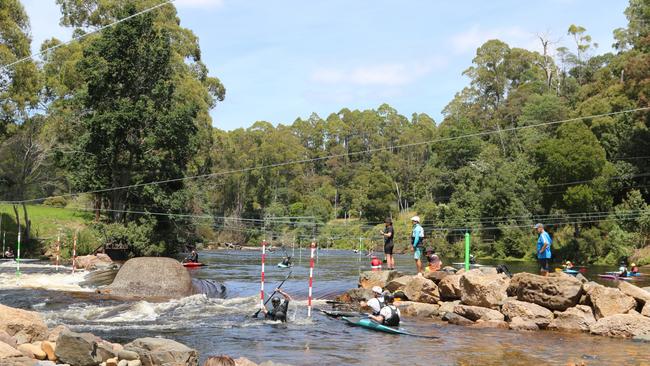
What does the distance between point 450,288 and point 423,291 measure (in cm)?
109

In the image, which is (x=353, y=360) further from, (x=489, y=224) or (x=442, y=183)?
(x=442, y=183)

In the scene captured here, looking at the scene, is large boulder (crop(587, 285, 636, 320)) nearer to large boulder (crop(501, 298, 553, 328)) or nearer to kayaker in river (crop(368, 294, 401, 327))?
large boulder (crop(501, 298, 553, 328))

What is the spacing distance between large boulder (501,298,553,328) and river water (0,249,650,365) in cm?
55

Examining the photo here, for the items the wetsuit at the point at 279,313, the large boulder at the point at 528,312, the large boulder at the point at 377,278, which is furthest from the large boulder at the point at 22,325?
the large boulder at the point at 377,278

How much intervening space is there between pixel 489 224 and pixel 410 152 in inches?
1958

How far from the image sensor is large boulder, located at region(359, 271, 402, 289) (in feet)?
69.2

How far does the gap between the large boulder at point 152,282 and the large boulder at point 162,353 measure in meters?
9.98

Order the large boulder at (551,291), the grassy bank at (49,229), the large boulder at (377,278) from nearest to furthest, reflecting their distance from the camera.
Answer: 1. the large boulder at (551,291)
2. the large boulder at (377,278)
3. the grassy bank at (49,229)

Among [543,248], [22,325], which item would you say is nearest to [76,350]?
[22,325]

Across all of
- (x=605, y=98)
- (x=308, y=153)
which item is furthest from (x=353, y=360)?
(x=308, y=153)

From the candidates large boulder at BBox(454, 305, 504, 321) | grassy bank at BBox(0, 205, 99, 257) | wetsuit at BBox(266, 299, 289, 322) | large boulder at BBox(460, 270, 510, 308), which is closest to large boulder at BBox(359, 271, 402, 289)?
large boulder at BBox(460, 270, 510, 308)

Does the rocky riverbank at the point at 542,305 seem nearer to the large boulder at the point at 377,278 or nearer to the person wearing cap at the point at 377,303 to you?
the person wearing cap at the point at 377,303

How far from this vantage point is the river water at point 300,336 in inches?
466

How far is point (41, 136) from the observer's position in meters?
45.6
